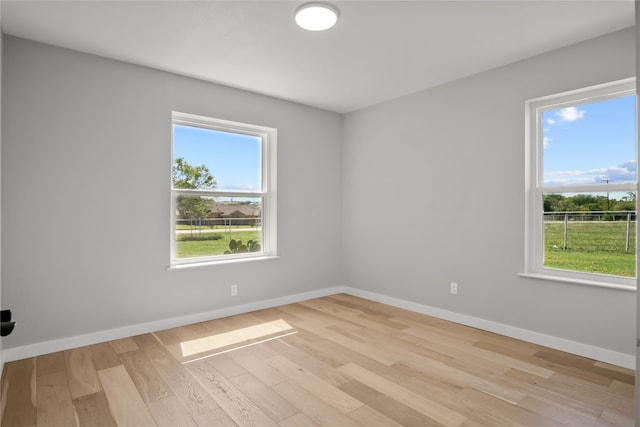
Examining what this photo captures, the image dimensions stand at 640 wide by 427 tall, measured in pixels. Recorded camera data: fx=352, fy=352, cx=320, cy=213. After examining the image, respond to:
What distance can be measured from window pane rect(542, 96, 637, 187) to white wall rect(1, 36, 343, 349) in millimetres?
3039

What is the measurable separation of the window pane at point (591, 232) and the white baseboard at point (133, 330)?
2.82m

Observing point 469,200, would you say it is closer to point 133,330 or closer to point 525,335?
point 525,335

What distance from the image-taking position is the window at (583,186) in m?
2.76

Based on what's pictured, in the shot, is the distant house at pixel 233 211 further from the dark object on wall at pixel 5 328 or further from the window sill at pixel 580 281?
the window sill at pixel 580 281

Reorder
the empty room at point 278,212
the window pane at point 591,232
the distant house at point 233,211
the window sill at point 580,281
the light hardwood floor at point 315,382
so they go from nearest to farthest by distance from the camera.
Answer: the light hardwood floor at point 315,382 < the empty room at point 278,212 < the window sill at point 580,281 < the window pane at point 591,232 < the distant house at point 233,211

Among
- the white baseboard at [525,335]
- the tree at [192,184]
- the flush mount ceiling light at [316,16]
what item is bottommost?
the white baseboard at [525,335]

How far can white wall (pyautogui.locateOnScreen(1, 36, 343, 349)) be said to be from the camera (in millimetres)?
2723

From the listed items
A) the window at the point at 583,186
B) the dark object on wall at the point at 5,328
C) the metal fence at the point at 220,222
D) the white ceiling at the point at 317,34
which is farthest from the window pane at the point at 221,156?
the window at the point at 583,186

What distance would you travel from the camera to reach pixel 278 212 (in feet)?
14.1

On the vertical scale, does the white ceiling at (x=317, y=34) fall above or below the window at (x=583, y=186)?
above

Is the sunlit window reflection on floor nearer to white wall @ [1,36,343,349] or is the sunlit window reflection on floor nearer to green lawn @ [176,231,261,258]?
white wall @ [1,36,343,349]

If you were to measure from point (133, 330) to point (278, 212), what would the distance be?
1.94 meters

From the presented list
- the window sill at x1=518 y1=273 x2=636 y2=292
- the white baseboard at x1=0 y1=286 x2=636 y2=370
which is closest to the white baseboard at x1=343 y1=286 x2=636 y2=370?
the white baseboard at x1=0 y1=286 x2=636 y2=370

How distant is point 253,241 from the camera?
14.0 feet
